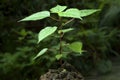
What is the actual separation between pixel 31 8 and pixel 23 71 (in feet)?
2.03

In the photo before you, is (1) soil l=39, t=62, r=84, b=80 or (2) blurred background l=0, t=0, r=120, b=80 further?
(2) blurred background l=0, t=0, r=120, b=80

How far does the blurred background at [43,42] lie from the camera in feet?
10.6

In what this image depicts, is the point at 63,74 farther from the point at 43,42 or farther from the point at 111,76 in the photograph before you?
the point at 111,76

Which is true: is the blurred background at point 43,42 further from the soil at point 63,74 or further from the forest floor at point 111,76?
the soil at point 63,74

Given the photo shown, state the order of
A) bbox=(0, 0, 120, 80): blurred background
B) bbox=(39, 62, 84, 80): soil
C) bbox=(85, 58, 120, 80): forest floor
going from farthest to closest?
bbox=(85, 58, 120, 80): forest floor < bbox=(0, 0, 120, 80): blurred background < bbox=(39, 62, 84, 80): soil

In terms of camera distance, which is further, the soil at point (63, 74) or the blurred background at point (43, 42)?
the blurred background at point (43, 42)

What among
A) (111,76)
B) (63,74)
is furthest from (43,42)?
(63,74)

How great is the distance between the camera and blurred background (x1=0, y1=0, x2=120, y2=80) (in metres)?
3.23

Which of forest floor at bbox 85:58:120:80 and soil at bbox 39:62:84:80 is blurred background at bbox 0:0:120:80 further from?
soil at bbox 39:62:84:80

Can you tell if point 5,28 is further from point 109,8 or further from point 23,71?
point 109,8

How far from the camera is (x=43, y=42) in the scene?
316cm

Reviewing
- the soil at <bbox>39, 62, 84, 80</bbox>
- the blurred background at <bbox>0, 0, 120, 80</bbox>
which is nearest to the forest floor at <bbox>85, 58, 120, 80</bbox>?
the blurred background at <bbox>0, 0, 120, 80</bbox>

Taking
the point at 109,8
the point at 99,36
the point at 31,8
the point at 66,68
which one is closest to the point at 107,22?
the point at 109,8

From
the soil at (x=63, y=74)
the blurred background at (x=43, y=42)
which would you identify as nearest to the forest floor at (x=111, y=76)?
the blurred background at (x=43, y=42)
